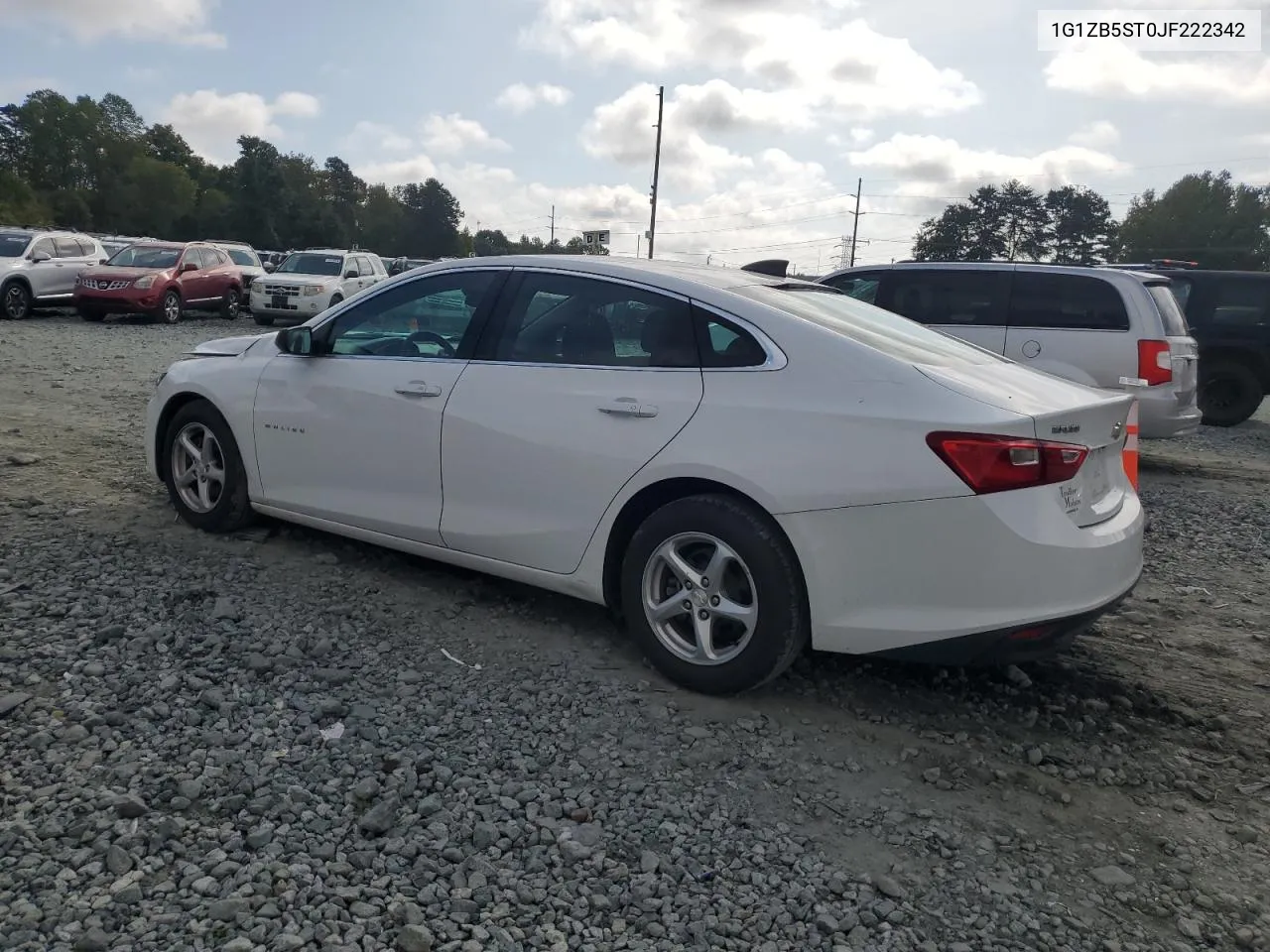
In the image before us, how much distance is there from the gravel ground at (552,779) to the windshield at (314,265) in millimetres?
18272

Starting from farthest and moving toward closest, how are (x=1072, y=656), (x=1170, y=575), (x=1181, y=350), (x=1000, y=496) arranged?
(x=1181, y=350), (x=1170, y=575), (x=1072, y=656), (x=1000, y=496)

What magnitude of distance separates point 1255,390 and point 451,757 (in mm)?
12714

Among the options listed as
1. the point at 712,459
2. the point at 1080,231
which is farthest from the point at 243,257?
the point at 1080,231

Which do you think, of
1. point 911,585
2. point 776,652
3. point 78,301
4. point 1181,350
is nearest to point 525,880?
point 776,652

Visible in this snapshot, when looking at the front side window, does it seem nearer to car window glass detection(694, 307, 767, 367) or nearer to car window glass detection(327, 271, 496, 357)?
car window glass detection(327, 271, 496, 357)

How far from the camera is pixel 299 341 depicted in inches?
195

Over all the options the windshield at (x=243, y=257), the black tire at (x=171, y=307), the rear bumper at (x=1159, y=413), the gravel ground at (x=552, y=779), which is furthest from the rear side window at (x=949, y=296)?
the windshield at (x=243, y=257)

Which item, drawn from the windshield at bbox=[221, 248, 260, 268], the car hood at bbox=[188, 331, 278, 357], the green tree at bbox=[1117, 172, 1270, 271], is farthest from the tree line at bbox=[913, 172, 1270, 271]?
the car hood at bbox=[188, 331, 278, 357]

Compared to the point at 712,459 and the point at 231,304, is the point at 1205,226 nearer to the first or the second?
the point at 231,304

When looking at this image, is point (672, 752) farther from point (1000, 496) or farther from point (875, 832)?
point (1000, 496)

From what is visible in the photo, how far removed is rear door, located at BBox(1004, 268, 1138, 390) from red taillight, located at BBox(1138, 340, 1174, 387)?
1.8 inches

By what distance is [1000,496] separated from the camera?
3.23 m

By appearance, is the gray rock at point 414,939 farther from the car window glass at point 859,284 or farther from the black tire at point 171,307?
the black tire at point 171,307

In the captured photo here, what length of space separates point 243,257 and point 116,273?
5260 mm
